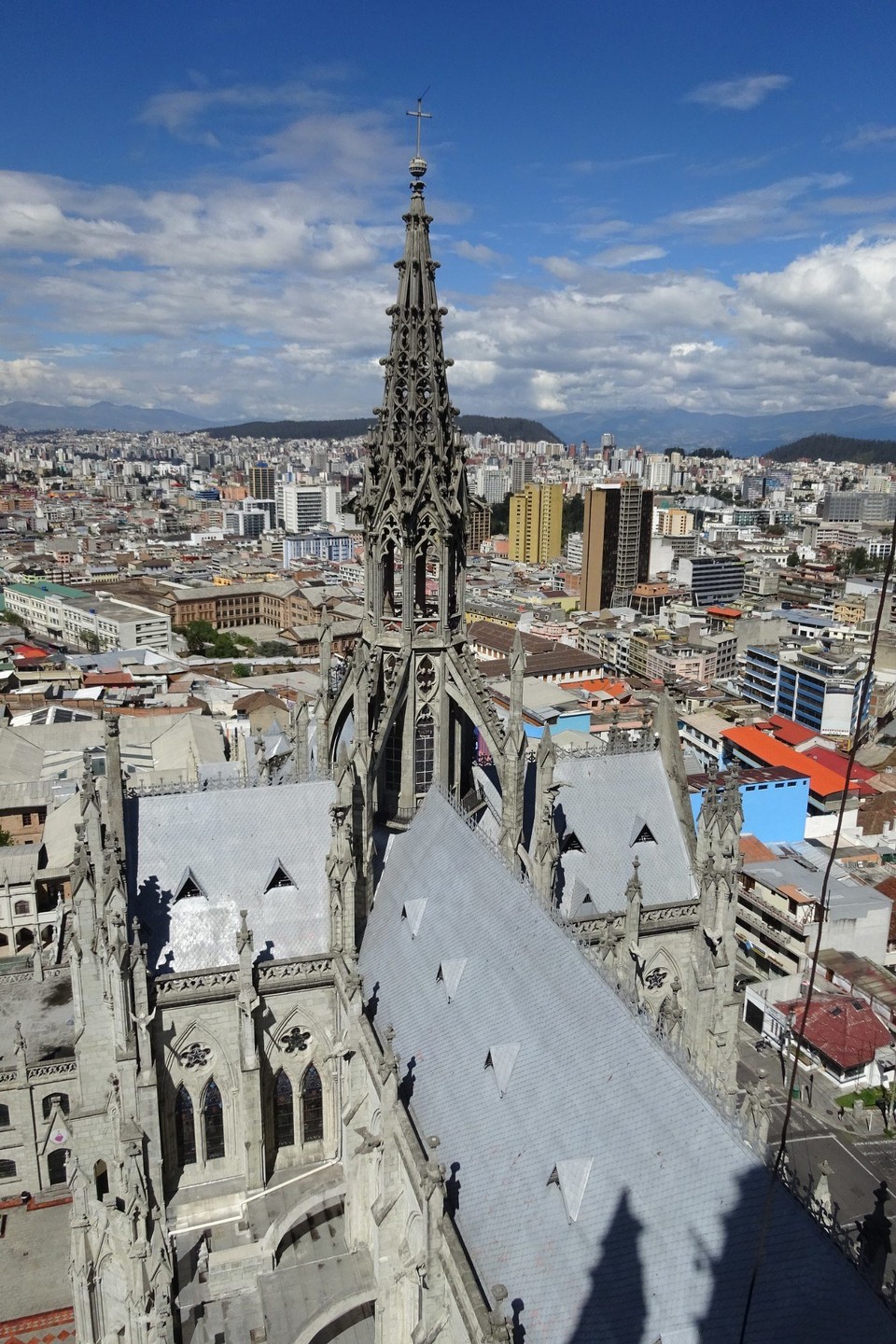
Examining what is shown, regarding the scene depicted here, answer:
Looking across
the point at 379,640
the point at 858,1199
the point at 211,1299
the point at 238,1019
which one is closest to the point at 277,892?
the point at 238,1019

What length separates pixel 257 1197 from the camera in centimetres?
3066

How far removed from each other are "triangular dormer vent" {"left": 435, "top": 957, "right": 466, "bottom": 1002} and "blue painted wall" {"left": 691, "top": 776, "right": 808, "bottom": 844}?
54.8 m

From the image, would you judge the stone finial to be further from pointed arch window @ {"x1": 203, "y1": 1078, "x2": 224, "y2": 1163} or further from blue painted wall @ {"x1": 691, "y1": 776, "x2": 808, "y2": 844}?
blue painted wall @ {"x1": 691, "y1": 776, "x2": 808, "y2": 844}

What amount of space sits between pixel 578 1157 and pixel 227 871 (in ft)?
53.6

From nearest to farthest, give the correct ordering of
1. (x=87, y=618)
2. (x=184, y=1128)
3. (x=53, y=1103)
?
(x=184, y=1128), (x=53, y=1103), (x=87, y=618)

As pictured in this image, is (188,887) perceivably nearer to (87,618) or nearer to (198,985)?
(198,985)

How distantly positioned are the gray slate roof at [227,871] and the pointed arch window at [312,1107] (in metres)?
4.39

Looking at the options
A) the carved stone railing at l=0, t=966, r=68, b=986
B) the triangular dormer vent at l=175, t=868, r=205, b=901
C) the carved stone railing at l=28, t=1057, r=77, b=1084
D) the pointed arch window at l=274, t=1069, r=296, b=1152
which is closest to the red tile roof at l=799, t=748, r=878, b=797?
the carved stone railing at l=0, t=966, r=68, b=986

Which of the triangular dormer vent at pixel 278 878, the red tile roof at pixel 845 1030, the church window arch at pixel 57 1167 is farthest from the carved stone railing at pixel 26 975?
the red tile roof at pixel 845 1030

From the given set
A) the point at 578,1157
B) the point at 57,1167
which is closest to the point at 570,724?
the point at 57,1167

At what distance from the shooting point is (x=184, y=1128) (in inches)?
1208

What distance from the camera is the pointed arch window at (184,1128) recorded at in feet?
99.7

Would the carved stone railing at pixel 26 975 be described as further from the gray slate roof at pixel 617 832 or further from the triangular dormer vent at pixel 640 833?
the triangular dormer vent at pixel 640 833

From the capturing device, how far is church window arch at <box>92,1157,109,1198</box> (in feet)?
106
